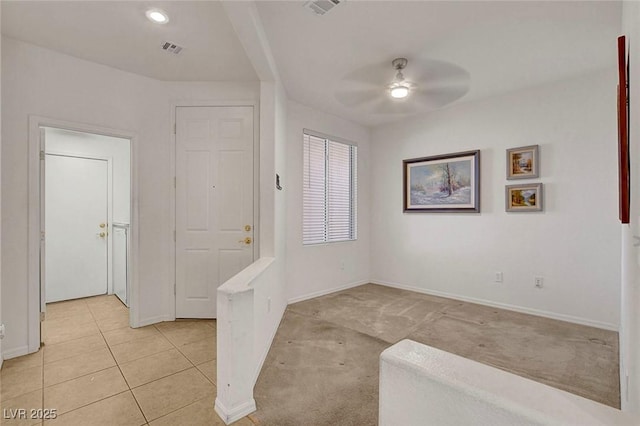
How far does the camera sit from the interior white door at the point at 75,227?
3873 mm

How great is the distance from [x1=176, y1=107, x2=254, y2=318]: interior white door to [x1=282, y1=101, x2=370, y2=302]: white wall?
1.99 feet

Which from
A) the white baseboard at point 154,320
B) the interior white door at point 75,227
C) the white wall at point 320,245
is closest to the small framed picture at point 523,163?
the white wall at point 320,245

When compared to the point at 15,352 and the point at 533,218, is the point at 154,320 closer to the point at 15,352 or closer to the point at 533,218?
the point at 15,352

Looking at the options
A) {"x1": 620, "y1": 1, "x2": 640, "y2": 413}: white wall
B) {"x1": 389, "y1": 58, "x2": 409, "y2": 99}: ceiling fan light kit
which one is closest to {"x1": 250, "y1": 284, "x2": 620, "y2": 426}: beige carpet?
{"x1": 620, "y1": 1, "x2": 640, "y2": 413}: white wall

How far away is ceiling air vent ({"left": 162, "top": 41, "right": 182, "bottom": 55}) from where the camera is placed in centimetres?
254

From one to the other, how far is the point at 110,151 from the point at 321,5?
382 centimetres

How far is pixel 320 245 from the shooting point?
4234mm

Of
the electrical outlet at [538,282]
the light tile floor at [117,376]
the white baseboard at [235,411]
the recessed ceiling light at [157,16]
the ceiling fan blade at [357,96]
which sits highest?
the recessed ceiling light at [157,16]

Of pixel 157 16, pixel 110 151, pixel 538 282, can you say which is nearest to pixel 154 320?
pixel 110 151

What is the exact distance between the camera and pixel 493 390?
675 mm

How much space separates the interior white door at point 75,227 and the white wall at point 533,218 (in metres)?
4.38

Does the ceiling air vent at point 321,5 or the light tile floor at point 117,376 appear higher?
the ceiling air vent at point 321,5

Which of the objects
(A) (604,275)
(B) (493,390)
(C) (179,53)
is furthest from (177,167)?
(A) (604,275)

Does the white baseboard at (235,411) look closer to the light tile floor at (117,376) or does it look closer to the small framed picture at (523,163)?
the light tile floor at (117,376)
